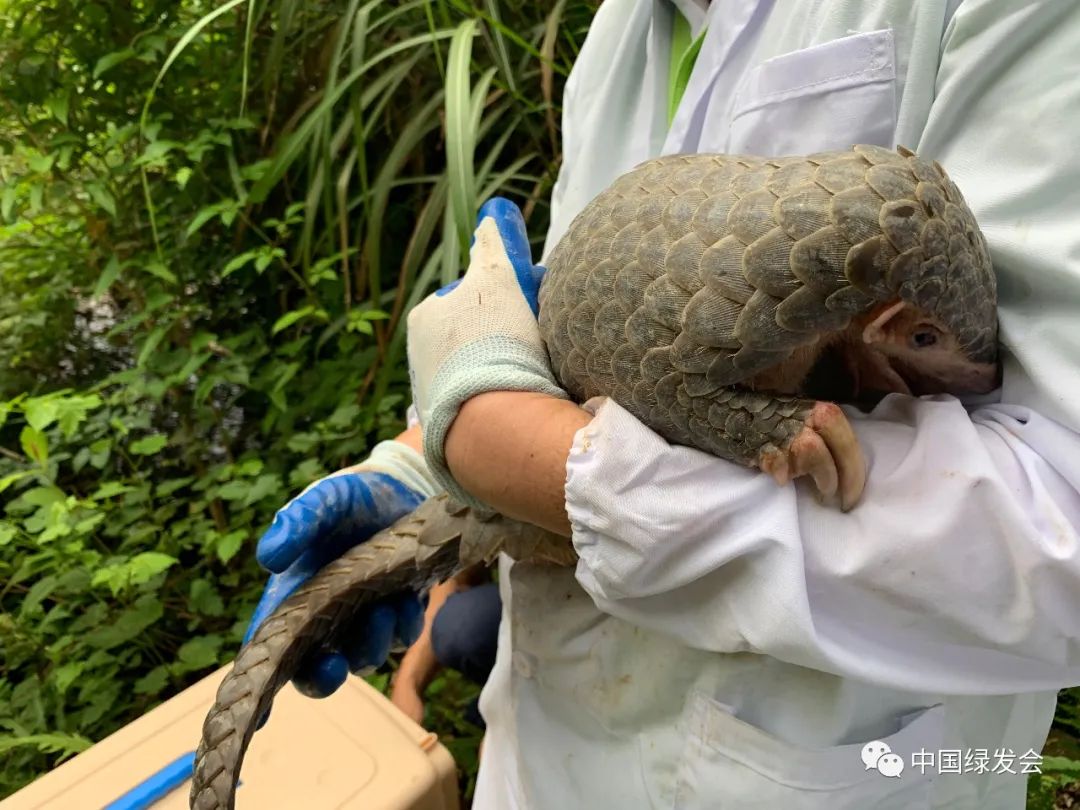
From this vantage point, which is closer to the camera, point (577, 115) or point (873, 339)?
point (873, 339)

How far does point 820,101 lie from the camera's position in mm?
741

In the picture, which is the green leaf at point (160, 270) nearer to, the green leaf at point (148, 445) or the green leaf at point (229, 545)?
the green leaf at point (148, 445)

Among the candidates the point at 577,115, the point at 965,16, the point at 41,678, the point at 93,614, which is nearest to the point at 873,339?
the point at 965,16

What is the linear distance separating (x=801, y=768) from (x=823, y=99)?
2.23 ft

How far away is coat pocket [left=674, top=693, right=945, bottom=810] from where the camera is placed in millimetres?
724

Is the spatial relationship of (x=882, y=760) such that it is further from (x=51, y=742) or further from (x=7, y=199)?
(x=7, y=199)

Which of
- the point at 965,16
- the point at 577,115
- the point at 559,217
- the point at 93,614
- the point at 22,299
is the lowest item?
the point at 93,614

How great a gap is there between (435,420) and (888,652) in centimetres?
51

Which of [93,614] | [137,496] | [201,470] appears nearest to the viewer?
[93,614]

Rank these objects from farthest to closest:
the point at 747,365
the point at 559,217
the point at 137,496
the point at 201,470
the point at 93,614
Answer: the point at 201,470, the point at 137,496, the point at 93,614, the point at 559,217, the point at 747,365

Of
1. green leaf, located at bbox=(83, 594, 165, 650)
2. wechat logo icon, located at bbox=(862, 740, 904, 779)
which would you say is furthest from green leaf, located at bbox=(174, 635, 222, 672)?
wechat logo icon, located at bbox=(862, 740, 904, 779)

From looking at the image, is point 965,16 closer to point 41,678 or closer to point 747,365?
point 747,365

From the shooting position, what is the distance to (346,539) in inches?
40.8

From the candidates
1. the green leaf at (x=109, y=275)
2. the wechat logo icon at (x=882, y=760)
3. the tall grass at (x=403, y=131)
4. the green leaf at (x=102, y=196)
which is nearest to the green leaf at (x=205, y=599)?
the tall grass at (x=403, y=131)
